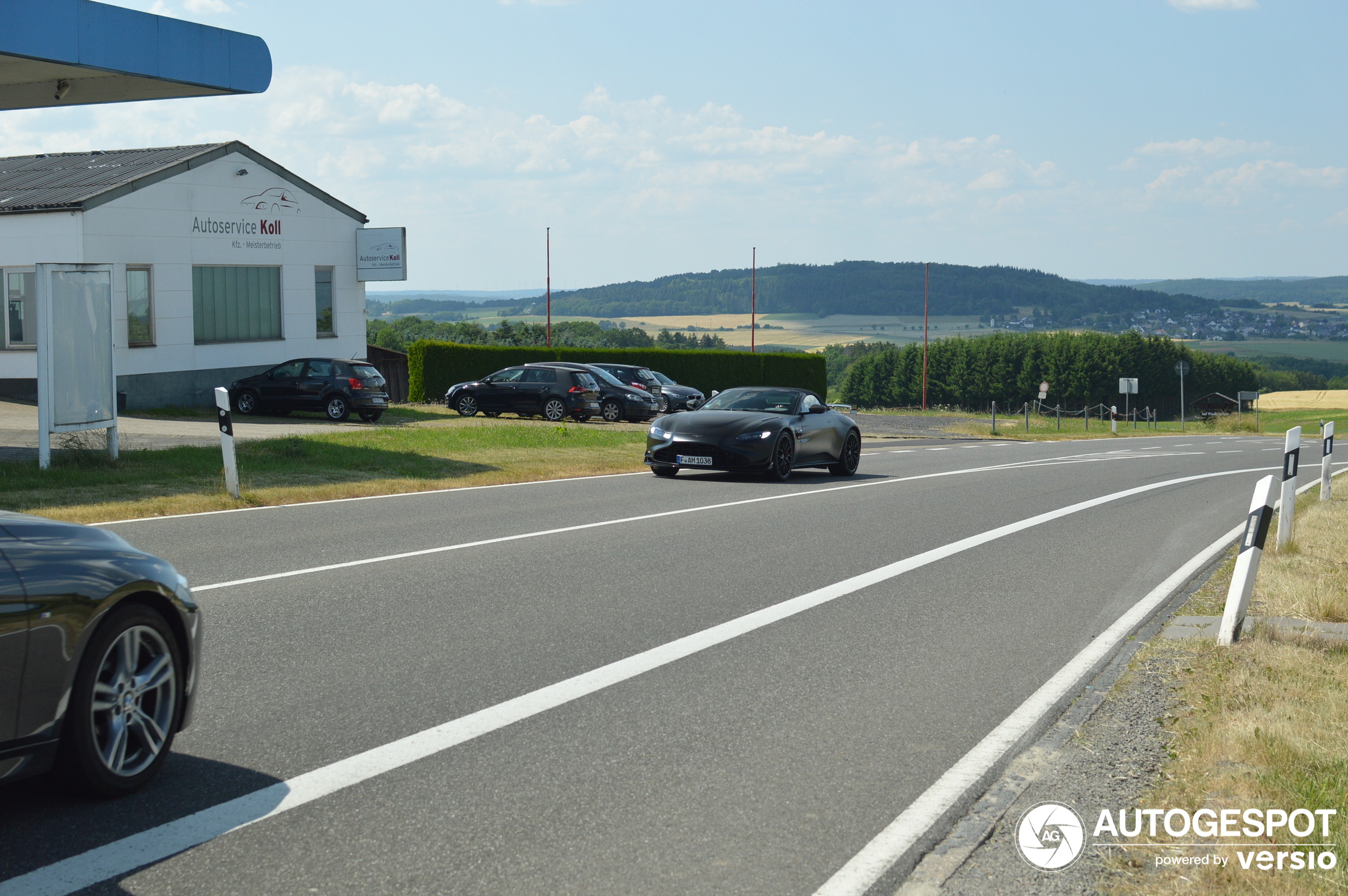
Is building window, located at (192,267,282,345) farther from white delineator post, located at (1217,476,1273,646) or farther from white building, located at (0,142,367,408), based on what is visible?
white delineator post, located at (1217,476,1273,646)

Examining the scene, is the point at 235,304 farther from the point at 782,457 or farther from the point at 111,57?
the point at 782,457

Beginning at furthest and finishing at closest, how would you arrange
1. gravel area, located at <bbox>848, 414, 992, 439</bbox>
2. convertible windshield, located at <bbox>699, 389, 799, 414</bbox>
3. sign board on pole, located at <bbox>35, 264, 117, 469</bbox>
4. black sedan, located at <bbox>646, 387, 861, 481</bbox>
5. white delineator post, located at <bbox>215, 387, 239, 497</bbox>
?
1. gravel area, located at <bbox>848, 414, 992, 439</bbox>
2. convertible windshield, located at <bbox>699, 389, 799, 414</bbox>
3. black sedan, located at <bbox>646, 387, 861, 481</bbox>
4. sign board on pole, located at <bbox>35, 264, 117, 469</bbox>
5. white delineator post, located at <bbox>215, 387, 239, 497</bbox>

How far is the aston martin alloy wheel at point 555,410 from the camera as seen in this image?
31.9 meters

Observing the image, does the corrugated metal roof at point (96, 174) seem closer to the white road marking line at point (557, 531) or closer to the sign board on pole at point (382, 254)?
the sign board on pole at point (382, 254)

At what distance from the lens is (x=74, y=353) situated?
51.3 ft

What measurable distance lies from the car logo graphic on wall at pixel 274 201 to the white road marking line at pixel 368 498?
16000mm

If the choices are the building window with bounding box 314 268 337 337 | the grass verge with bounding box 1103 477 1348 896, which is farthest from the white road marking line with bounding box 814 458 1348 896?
the building window with bounding box 314 268 337 337

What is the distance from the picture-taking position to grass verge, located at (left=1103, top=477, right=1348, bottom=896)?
3850 mm

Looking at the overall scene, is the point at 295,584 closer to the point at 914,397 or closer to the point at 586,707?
the point at 586,707

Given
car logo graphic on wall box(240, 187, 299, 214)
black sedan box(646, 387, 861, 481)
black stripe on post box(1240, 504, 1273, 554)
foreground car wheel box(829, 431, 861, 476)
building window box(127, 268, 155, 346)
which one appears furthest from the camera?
car logo graphic on wall box(240, 187, 299, 214)

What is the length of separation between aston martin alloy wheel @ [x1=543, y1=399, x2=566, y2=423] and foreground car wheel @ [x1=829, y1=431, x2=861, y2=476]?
13513mm

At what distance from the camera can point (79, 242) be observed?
83.4 feet

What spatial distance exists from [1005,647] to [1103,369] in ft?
447

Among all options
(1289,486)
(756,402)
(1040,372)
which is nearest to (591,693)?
(1289,486)
